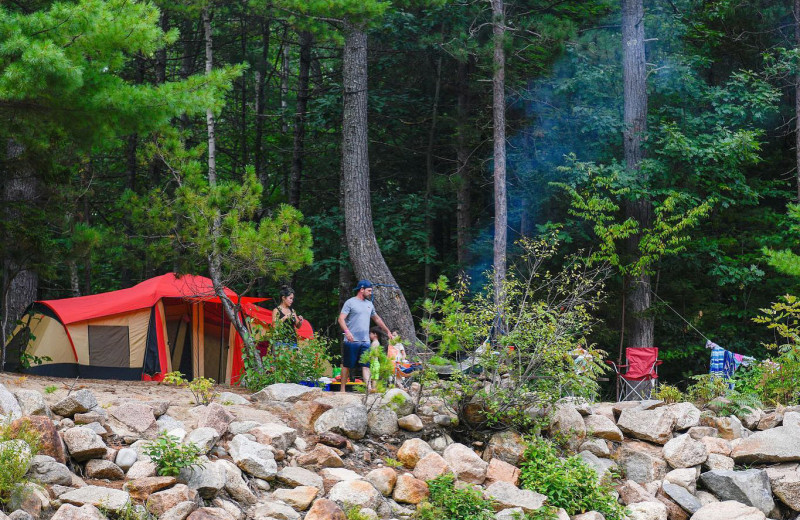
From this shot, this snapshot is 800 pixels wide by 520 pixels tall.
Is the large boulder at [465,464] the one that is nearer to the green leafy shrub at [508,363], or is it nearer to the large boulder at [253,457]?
the green leafy shrub at [508,363]

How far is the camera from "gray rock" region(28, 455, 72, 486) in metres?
4.61

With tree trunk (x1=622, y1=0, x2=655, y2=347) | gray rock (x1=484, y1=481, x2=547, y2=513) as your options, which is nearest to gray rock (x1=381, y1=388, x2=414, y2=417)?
gray rock (x1=484, y1=481, x2=547, y2=513)

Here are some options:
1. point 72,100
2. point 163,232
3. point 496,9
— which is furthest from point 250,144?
point 72,100

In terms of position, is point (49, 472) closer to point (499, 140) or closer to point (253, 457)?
point (253, 457)

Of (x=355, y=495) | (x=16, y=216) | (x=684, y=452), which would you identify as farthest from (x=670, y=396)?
(x=16, y=216)

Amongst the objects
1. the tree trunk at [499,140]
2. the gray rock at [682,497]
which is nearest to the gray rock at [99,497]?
the gray rock at [682,497]

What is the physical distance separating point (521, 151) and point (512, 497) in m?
9.63

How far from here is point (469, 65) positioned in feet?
50.2

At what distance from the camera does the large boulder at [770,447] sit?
7215 millimetres

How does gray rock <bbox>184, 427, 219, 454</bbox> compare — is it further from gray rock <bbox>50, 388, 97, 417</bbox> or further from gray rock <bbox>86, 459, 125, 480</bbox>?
gray rock <bbox>50, 388, 97, 417</bbox>

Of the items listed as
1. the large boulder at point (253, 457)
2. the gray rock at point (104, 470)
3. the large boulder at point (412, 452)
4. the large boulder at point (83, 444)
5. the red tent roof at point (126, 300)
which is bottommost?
the large boulder at point (412, 452)

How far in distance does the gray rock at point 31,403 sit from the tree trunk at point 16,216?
12.2 ft

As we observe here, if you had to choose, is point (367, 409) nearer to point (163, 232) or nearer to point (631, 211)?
point (163, 232)

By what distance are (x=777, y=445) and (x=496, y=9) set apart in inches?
307
